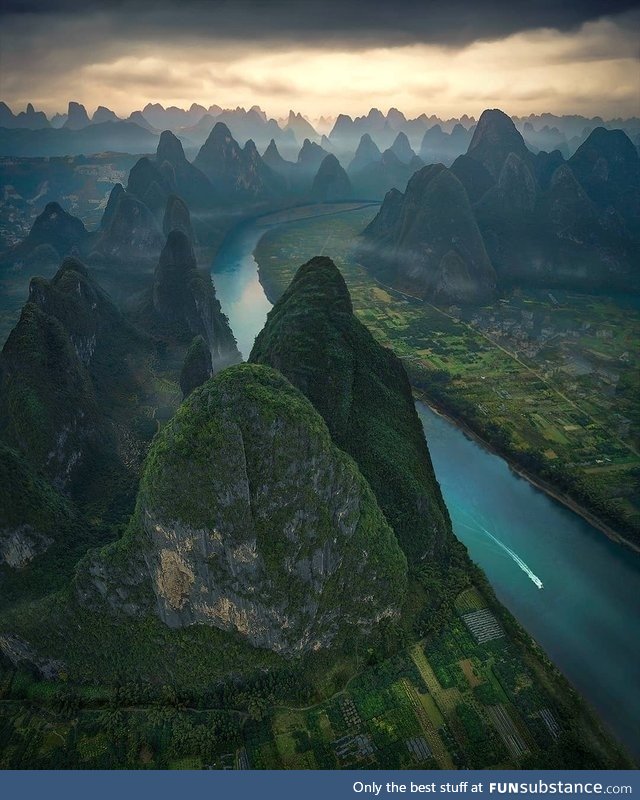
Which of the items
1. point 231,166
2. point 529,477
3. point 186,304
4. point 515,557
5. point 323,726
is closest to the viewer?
point 323,726

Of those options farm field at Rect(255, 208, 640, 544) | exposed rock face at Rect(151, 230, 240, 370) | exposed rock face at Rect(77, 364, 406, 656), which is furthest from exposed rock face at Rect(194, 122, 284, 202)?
exposed rock face at Rect(77, 364, 406, 656)

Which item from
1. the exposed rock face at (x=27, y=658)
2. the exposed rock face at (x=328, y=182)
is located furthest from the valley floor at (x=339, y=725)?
the exposed rock face at (x=328, y=182)

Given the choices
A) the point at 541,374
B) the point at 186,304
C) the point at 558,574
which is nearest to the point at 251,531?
the point at 558,574

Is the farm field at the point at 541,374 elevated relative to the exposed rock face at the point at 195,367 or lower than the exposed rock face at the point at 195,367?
lower

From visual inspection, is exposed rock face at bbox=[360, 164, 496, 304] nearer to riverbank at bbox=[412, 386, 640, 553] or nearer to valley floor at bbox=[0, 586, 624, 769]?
riverbank at bbox=[412, 386, 640, 553]

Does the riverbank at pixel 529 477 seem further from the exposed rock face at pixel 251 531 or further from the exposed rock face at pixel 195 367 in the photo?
the exposed rock face at pixel 195 367

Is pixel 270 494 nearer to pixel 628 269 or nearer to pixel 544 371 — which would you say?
pixel 544 371

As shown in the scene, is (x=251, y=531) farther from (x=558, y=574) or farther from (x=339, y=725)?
(x=558, y=574)
